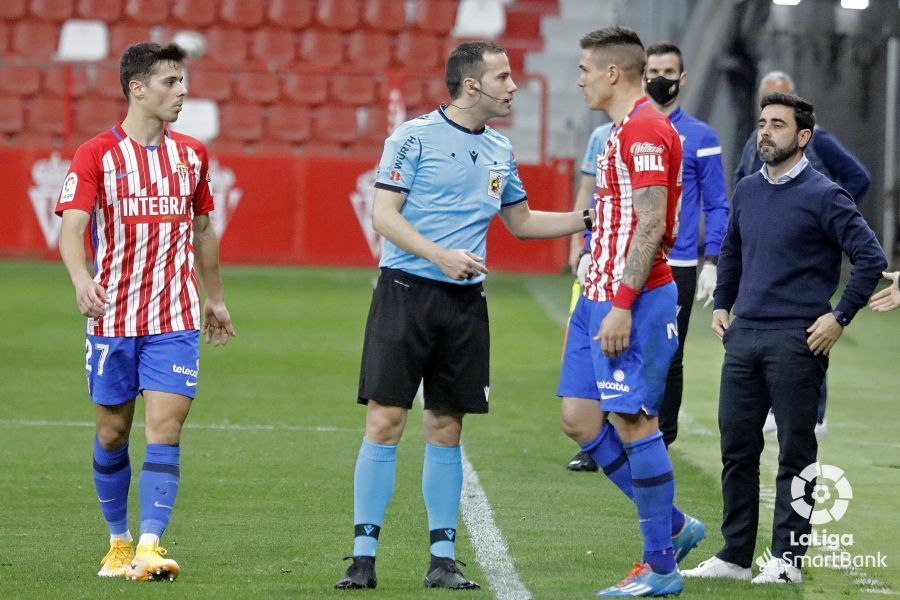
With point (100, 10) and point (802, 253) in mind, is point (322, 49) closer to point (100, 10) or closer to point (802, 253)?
point (100, 10)

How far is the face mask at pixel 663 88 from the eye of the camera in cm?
757

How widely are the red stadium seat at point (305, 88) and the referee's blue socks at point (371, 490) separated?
1723 cm

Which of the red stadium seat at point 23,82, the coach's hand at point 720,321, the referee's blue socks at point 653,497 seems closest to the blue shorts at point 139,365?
the referee's blue socks at point 653,497

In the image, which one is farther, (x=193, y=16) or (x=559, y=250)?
(x=193, y=16)

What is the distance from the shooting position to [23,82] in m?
22.0

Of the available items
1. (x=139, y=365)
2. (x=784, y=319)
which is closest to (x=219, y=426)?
(x=139, y=365)

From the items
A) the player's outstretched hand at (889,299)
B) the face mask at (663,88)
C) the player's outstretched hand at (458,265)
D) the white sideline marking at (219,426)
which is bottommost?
the white sideline marking at (219,426)

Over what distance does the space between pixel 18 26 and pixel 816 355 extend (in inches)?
791

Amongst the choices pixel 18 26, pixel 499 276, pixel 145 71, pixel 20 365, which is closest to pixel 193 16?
pixel 18 26

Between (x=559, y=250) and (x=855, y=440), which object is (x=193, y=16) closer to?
(x=559, y=250)

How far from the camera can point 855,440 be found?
9.11 metres

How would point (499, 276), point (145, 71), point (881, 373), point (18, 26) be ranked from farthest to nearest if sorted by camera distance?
point (18, 26)
point (499, 276)
point (881, 373)
point (145, 71)

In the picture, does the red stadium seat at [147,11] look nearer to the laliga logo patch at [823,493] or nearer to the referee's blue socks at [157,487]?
the laliga logo patch at [823,493]

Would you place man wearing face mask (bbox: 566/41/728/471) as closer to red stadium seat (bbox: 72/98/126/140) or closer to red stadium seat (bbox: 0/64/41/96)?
red stadium seat (bbox: 72/98/126/140)
